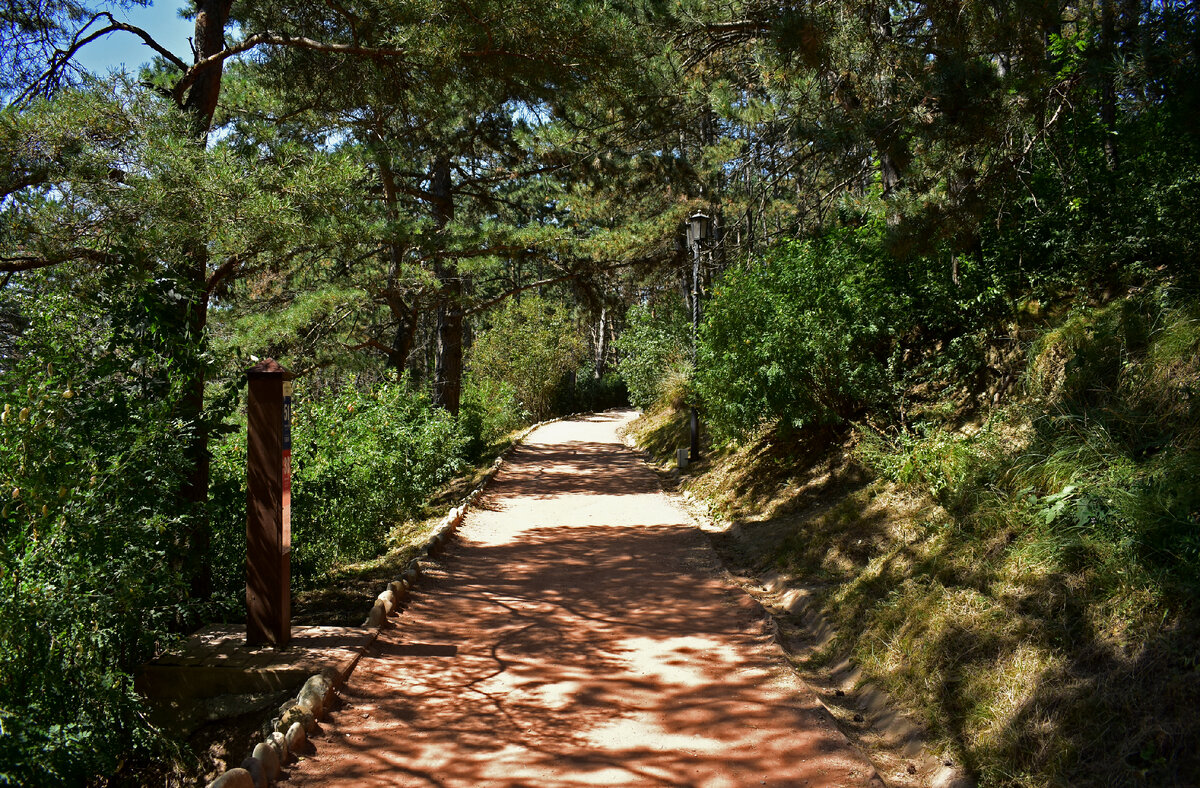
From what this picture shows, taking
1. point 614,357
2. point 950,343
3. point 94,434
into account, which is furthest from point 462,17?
point 614,357

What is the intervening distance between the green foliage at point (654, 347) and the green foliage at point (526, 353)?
11.9 feet

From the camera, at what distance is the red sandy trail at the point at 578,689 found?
378 cm

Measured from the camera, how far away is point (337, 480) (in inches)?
284

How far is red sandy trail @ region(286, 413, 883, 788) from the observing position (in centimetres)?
378

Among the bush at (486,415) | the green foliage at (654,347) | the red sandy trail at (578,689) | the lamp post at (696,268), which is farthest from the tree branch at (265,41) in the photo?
the green foliage at (654,347)

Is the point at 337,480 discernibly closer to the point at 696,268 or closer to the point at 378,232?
the point at 378,232

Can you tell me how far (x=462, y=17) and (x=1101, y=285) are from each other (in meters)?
6.08

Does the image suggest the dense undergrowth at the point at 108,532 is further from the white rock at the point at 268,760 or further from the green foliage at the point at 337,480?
the white rock at the point at 268,760

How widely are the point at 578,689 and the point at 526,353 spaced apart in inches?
926

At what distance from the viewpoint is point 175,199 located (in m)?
5.45

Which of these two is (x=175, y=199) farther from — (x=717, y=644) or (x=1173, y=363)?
(x=1173, y=363)

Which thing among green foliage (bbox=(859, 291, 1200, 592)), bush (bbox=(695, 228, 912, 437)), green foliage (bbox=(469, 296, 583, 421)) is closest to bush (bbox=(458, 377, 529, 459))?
green foliage (bbox=(469, 296, 583, 421))

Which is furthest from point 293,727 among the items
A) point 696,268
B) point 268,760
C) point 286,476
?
point 696,268

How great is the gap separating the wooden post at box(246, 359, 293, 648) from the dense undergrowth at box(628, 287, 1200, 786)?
379 centimetres
